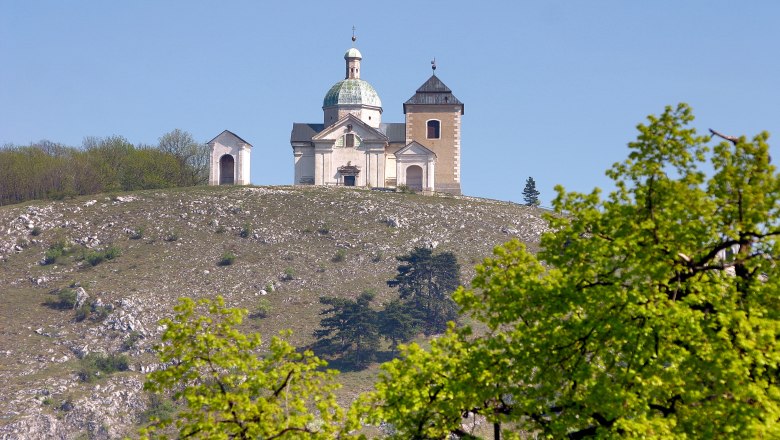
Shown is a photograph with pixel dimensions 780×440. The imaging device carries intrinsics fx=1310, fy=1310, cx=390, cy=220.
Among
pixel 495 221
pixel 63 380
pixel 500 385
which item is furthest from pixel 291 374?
pixel 495 221

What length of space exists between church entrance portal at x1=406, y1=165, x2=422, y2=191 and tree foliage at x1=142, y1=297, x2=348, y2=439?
84945 millimetres

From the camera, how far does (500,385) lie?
2322 centimetres

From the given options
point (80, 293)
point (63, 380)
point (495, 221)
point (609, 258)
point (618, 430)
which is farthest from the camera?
point (495, 221)

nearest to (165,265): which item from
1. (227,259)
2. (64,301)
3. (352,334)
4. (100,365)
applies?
(227,259)

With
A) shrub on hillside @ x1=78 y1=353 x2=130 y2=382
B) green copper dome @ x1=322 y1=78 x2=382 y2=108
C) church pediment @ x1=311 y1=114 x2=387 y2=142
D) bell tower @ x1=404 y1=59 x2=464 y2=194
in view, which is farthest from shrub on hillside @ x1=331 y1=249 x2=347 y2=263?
shrub on hillside @ x1=78 y1=353 x2=130 y2=382

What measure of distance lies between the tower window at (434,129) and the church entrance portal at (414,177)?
14.2 ft

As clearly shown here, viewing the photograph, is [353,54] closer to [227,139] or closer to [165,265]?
[227,139]

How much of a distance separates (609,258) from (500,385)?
3.01 m

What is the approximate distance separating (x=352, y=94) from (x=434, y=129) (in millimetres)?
7762

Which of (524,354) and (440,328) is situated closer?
(524,354)

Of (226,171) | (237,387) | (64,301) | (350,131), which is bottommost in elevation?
(64,301)

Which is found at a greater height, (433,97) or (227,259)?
(433,97)

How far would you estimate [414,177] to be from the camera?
356ft

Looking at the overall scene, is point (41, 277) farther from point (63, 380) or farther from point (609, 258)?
point (609, 258)
